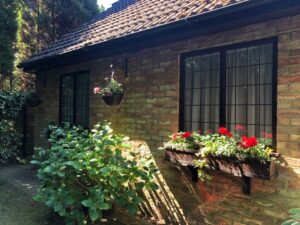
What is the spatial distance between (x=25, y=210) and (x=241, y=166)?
12.5ft

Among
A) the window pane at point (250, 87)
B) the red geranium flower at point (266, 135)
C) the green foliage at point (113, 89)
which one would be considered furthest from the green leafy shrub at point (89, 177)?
the red geranium flower at point (266, 135)

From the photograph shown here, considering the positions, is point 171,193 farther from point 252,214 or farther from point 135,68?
point 135,68

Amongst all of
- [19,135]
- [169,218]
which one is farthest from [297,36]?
[19,135]

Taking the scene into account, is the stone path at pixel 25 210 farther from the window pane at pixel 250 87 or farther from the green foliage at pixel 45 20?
the green foliage at pixel 45 20

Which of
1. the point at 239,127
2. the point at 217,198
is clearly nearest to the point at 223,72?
the point at 239,127

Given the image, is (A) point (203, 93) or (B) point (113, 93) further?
(B) point (113, 93)

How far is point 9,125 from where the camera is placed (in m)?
9.35

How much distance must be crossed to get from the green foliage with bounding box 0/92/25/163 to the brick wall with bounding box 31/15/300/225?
3431 mm

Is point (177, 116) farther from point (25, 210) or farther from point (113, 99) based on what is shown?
point (25, 210)

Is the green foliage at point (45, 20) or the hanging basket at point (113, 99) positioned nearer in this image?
the hanging basket at point (113, 99)

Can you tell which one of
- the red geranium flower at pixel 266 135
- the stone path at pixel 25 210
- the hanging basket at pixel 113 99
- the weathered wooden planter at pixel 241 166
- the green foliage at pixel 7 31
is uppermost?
the green foliage at pixel 7 31

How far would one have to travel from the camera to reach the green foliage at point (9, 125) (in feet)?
29.7

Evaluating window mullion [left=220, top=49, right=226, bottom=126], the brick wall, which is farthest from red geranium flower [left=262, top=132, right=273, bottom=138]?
window mullion [left=220, top=49, right=226, bottom=126]

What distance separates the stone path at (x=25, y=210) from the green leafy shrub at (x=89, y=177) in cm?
60
